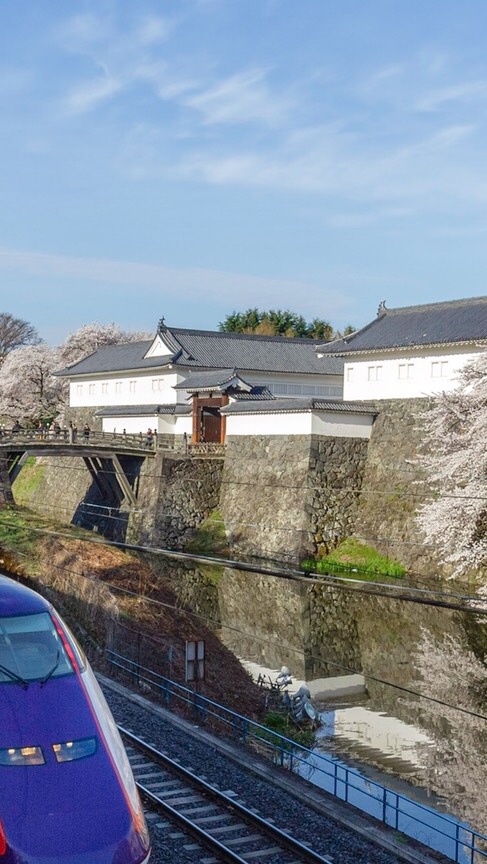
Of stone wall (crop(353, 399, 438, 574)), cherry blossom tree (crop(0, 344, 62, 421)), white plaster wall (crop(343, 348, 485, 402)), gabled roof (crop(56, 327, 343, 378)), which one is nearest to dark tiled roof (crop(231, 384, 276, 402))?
gabled roof (crop(56, 327, 343, 378))

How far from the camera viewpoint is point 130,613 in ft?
56.5

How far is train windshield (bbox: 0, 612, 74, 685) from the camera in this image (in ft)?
23.5

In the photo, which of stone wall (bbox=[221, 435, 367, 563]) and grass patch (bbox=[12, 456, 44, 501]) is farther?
grass patch (bbox=[12, 456, 44, 501])

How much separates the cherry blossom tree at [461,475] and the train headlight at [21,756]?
1713cm

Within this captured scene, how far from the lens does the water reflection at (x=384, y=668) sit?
13938mm

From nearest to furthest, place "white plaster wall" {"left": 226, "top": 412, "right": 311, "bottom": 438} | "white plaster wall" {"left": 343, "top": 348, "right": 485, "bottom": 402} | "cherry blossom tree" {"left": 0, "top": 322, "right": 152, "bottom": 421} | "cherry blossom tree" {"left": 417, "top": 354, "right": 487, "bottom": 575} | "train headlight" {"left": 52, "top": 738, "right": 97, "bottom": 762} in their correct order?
1. "train headlight" {"left": 52, "top": 738, "right": 97, "bottom": 762}
2. "cherry blossom tree" {"left": 417, "top": 354, "right": 487, "bottom": 575}
3. "white plaster wall" {"left": 343, "top": 348, "right": 485, "bottom": 402}
4. "white plaster wall" {"left": 226, "top": 412, "right": 311, "bottom": 438}
5. "cherry blossom tree" {"left": 0, "top": 322, "right": 152, "bottom": 421}

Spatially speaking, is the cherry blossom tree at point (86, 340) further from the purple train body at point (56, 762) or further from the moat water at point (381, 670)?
the purple train body at point (56, 762)

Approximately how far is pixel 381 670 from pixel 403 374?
14.0 meters

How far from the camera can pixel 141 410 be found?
127 ft

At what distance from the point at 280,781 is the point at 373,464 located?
843 inches

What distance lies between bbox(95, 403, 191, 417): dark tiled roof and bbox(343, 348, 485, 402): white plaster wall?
7.54 metres

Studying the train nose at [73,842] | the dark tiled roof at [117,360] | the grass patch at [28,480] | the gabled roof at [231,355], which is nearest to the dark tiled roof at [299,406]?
the gabled roof at [231,355]

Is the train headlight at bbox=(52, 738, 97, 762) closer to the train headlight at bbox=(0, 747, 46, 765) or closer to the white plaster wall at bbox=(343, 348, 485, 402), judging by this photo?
the train headlight at bbox=(0, 747, 46, 765)

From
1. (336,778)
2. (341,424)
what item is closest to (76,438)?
(341,424)
